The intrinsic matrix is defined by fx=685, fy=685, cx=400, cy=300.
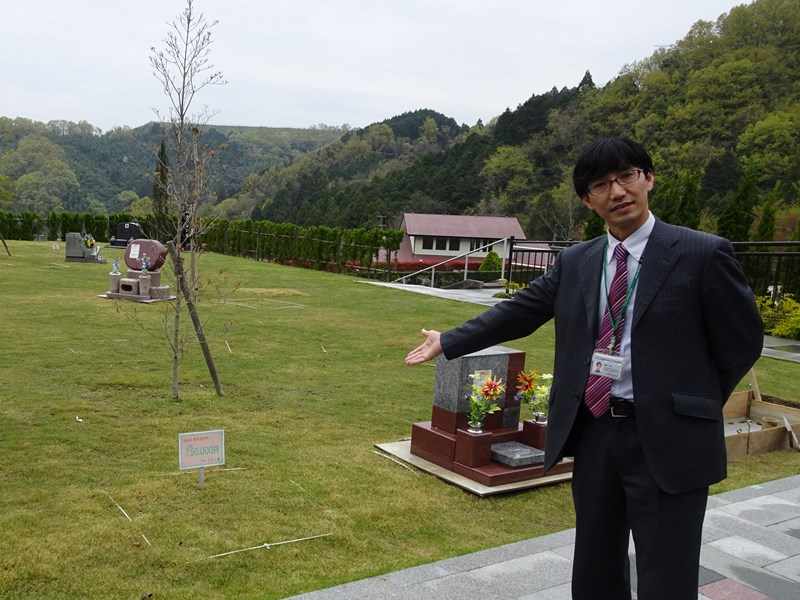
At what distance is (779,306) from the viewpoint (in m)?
12.8

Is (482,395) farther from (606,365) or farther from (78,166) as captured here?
(78,166)

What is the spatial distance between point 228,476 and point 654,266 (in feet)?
11.3

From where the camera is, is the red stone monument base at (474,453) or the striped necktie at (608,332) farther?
the red stone monument base at (474,453)

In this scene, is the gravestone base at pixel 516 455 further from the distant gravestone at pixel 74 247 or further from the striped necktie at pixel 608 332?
the distant gravestone at pixel 74 247

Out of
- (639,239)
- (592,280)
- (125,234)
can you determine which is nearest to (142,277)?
(592,280)

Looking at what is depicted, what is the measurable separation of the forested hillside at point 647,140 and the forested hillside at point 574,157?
11cm

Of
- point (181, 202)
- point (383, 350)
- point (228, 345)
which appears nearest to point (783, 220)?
point (383, 350)

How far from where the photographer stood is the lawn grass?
3316 mm

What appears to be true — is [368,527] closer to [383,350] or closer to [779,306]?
[383,350]

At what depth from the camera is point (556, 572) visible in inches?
130

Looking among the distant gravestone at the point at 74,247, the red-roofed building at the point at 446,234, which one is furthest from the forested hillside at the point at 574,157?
the distant gravestone at the point at 74,247

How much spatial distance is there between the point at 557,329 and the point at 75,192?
8189 cm

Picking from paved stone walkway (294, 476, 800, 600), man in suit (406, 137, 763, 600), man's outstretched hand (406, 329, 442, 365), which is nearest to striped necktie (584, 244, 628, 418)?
man in suit (406, 137, 763, 600)

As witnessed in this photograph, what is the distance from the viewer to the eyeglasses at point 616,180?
1.99 m
